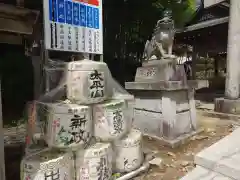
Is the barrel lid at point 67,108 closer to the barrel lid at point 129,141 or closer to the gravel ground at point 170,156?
the barrel lid at point 129,141

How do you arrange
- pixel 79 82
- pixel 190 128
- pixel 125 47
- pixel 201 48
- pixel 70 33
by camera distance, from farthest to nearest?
pixel 201 48, pixel 125 47, pixel 190 128, pixel 70 33, pixel 79 82

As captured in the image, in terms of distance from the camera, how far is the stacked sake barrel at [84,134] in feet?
6.96

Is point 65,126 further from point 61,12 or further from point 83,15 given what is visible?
point 83,15

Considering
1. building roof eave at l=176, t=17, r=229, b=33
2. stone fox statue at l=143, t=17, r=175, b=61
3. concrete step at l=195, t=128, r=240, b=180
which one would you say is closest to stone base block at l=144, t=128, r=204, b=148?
concrete step at l=195, t=128, r=240, b=180

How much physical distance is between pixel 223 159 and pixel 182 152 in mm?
1144

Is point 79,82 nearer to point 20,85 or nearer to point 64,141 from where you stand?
point 64,141

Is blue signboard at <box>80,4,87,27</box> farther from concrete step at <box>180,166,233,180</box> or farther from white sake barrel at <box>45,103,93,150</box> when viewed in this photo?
concrete step at <box>180,166,233,180</box>

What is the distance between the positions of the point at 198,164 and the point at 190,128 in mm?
1946

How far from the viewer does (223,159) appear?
2.68m

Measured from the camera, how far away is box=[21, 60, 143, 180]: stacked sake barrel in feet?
6.96

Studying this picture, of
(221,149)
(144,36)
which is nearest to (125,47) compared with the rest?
(144,36)

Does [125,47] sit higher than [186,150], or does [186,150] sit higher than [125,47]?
[125,47]

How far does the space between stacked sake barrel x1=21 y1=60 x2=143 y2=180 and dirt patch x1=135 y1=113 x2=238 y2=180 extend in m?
0.49

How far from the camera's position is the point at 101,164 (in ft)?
7.74
